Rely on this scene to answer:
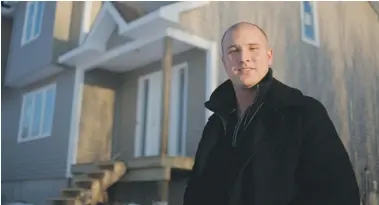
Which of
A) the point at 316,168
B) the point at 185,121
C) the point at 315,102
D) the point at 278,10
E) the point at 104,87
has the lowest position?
the point at 316,168

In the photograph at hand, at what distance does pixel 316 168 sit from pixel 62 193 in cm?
672

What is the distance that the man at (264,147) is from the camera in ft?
3.30

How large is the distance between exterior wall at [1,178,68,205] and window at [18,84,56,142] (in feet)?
3.63

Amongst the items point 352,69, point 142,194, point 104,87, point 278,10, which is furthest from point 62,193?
point 352,69

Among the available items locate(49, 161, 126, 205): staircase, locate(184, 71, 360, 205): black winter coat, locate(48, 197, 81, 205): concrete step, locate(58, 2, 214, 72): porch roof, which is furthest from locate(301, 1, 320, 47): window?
locate(184, 71, 360, 205): black winter coat

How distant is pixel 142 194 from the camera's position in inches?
318

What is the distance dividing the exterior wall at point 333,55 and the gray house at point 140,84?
3cm

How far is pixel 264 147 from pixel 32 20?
11546mm

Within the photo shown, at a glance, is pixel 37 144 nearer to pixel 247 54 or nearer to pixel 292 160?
pixel 247 54

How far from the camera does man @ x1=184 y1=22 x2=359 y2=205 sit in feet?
3.30

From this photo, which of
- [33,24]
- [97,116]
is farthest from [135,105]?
[33,24]

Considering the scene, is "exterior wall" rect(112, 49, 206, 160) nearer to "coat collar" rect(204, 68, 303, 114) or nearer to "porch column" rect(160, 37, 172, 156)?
"porch column" rect(160, 37, 172, 156)

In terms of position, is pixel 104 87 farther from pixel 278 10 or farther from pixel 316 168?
pixel 316 168

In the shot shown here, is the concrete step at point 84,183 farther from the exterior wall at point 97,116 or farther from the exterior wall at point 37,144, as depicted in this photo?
the exterior wall at point 37,144
